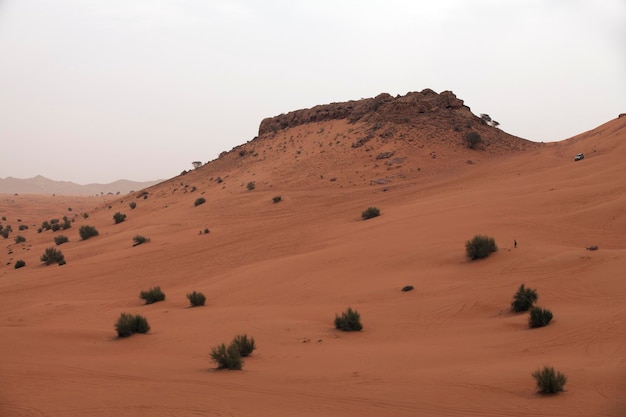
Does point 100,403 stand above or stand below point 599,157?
below

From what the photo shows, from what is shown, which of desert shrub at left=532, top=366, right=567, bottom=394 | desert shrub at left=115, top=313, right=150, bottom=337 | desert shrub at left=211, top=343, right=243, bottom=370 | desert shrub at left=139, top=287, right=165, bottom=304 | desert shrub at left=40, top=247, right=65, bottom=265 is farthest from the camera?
desert shrub at left=40, top=247, right=65, bottom=265

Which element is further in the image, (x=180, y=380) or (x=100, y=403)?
(x=180, y=380)

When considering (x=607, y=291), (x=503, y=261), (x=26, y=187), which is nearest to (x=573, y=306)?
(x=607, y=291)

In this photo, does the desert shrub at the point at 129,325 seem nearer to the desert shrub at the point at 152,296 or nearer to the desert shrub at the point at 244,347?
the desert shrub at the point at 244,347

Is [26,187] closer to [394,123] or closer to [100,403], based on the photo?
[394,123]

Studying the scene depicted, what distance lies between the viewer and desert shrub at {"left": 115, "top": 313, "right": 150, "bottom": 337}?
38.7 feet

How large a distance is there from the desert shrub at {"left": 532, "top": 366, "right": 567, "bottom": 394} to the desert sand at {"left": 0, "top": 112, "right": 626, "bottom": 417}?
17cm

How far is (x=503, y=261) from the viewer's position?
1510cm

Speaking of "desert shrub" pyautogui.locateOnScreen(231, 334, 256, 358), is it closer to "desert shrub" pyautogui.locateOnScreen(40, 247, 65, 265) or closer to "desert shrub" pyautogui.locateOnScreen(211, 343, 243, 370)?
"desert shrub" pyautogui.locateOnScreen(211, 343, 243, 370)

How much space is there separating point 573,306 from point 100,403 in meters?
9.48

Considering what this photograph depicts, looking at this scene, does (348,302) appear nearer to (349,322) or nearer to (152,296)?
(349,322)

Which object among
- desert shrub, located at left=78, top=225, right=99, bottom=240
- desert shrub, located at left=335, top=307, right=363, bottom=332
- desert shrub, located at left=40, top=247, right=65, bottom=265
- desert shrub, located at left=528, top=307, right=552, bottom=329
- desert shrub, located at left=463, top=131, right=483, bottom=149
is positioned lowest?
desert shrub, located at left=335, top=307, right=363, bottom=332

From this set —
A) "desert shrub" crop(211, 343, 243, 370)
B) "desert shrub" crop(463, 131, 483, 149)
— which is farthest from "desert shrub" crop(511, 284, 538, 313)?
"desert shrub" crop(463, 131, 483, 149)

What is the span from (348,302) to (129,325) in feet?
18.6
